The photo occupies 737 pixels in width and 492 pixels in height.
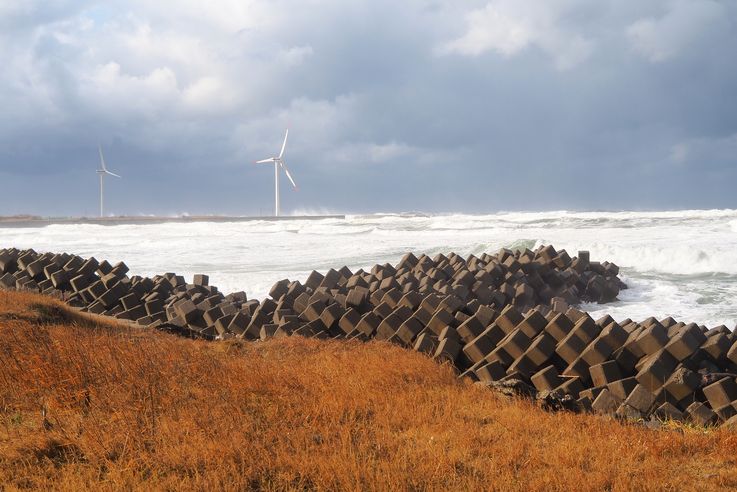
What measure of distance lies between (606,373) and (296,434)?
12.3 ft

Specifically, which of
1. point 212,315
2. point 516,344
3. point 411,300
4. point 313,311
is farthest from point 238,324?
point 516,344

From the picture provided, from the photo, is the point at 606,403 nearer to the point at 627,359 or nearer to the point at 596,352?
the point at 596,352

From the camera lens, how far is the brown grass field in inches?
152

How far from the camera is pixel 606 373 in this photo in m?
6.75

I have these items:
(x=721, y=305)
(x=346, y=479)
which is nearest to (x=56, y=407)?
(x=346, y=479)

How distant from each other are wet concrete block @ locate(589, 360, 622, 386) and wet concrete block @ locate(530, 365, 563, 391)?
386mm

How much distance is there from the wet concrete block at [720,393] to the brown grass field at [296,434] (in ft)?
3.50

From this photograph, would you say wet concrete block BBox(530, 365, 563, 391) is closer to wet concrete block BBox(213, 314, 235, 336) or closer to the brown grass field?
the brown grass field

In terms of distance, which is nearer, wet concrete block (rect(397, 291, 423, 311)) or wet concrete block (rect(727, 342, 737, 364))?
wet concrete block (rect(727, 342, 737, 364))

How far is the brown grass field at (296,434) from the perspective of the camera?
3854 mm

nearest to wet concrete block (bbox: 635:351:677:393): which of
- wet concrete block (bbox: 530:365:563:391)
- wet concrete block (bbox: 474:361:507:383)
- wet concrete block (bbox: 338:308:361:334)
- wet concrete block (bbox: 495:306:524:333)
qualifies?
wet concrete block (bbox: 530:365:563:391)

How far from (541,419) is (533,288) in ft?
26.5

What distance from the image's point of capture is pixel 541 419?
5.18m

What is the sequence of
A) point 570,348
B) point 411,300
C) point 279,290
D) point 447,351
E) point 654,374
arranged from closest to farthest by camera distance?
point 654,374
point 570,348
point 447,351
point 411,300
point 279,290
